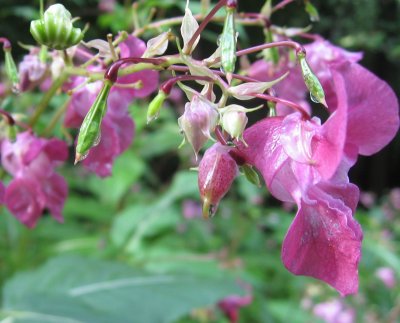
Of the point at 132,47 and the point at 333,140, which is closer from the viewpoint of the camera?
the point at 333,140

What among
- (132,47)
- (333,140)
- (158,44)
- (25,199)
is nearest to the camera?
(333,140)

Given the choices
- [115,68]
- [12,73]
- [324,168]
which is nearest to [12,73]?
[12,73]

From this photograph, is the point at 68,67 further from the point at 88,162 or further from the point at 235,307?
the point at 235,307

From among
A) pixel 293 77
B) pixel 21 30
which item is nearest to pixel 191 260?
pixel 293 77

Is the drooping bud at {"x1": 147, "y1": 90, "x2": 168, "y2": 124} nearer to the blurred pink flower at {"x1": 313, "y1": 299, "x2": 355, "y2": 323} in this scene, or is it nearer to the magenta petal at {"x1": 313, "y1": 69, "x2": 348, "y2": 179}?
the magenta petal at {"x1": 313, "y1": 69, "x2": 348, "y2": 179}

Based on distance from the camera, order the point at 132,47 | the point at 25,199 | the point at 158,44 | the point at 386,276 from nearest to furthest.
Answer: the point at 158,44 < the point at 132,47 < the point at 25,199 < the point at 386,276

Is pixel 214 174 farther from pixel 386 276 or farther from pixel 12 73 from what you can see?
pixel 386 276

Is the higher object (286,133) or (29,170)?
(286,133)
